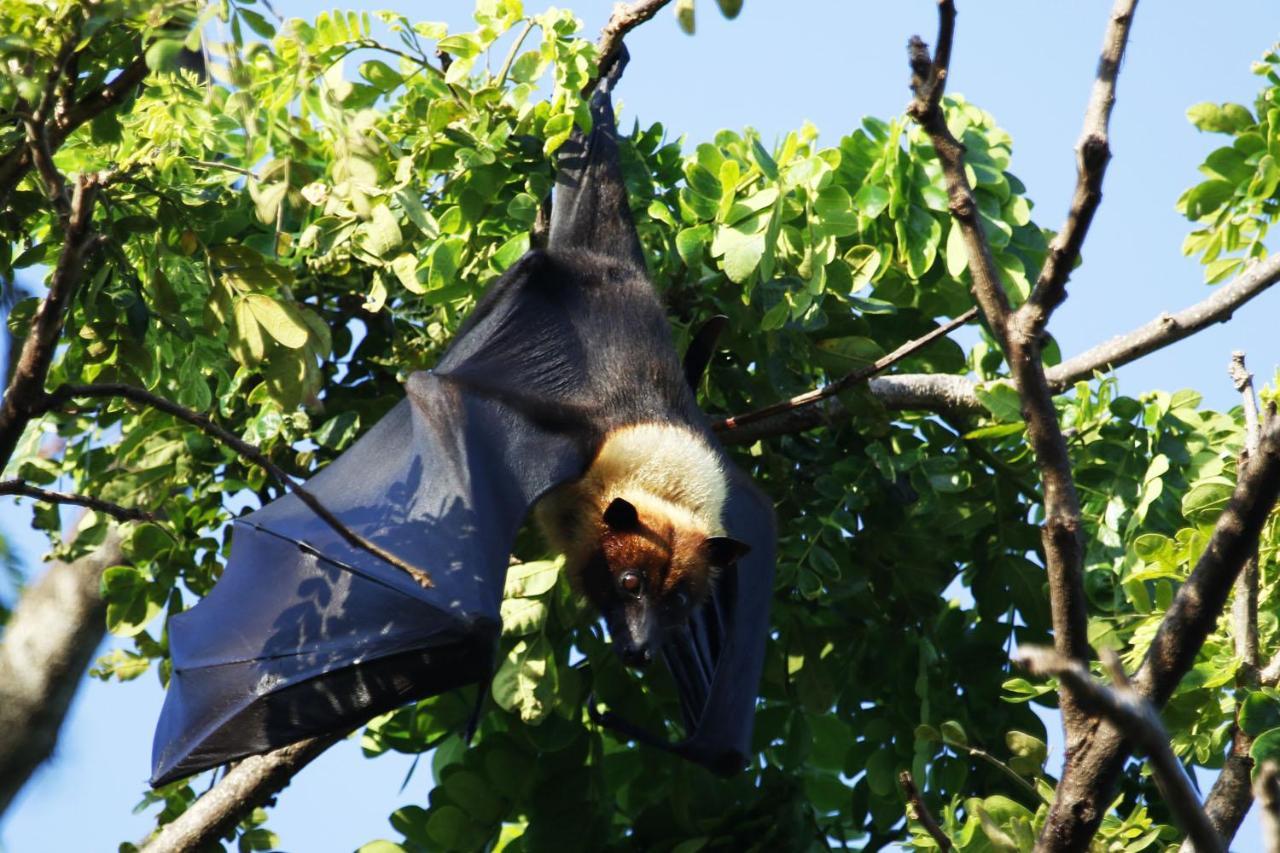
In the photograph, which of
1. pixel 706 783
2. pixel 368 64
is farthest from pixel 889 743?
pixel 368 64

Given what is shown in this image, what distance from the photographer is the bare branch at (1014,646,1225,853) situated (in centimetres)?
191

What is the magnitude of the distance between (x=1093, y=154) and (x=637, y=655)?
3310 mm

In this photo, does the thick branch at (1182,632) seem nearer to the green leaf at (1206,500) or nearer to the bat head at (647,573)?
the green leaf at (1206,500)

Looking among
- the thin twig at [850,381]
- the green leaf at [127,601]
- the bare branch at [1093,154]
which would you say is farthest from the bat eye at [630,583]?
the bare branch at [1093,154]

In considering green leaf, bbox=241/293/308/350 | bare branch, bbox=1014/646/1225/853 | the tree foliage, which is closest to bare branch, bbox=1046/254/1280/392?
the tree foliage

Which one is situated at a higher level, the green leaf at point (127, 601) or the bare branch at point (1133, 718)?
the green leaf at point (127, 601)

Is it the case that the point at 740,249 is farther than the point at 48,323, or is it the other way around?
the point at 740,249

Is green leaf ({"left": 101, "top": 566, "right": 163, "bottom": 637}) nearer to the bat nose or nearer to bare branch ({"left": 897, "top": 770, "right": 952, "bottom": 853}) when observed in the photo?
the bat nose

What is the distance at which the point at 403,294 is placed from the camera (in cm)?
631

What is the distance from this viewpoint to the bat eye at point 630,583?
20.0ft

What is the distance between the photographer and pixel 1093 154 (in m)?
2.88

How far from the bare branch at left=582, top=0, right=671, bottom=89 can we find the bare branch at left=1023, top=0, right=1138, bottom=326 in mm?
2680

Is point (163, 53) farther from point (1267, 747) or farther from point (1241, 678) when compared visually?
point (1241, 678)

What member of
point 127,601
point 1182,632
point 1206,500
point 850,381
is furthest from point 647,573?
point 1182,632
